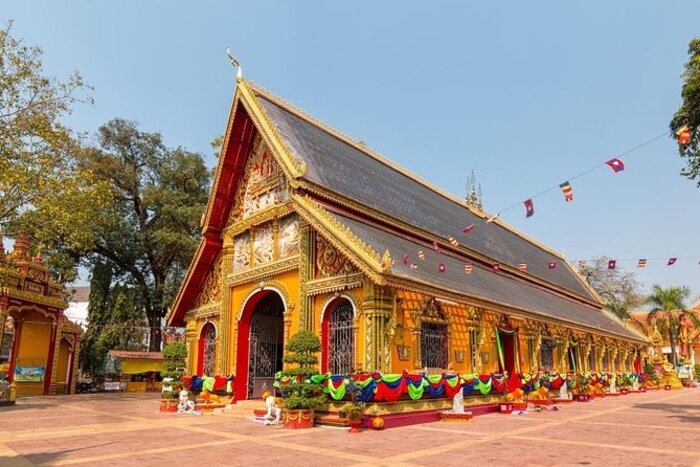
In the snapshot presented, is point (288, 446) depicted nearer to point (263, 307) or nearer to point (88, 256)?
point (263, 307)

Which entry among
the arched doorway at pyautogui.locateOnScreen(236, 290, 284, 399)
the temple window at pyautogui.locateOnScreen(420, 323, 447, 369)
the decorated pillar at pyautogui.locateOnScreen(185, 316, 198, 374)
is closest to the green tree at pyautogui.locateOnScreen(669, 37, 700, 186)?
the temple window at pyautogui.locateOnScreen(420, 323, 447, 369)

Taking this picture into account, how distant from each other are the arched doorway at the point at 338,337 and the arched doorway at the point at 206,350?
23.4 ft

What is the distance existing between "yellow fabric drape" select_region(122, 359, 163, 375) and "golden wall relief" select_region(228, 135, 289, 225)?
48.4ft

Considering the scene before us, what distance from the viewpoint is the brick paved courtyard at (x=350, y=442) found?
780 cm

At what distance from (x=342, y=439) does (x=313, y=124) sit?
1288cm

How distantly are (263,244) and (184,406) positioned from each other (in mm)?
5476

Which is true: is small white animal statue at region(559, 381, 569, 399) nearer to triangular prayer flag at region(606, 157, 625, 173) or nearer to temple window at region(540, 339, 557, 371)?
temple window at region(540, 339, 557, 371)

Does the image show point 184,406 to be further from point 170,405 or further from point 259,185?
point 259,185

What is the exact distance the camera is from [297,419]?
1170cm

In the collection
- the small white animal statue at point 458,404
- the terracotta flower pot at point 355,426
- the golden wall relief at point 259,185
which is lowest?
the terracotta flower pot at point 355,426

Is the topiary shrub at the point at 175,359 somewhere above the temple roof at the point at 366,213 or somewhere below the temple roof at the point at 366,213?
below

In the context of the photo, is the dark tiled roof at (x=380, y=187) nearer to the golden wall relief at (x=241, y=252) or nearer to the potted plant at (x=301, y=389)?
the potted plant at (x=301, y=389)

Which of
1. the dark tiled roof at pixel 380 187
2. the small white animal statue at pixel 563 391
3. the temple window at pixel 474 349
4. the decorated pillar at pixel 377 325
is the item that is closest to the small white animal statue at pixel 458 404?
the decorated pillar at pixel 377 325

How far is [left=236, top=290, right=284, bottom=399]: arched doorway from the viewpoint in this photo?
57.2 ft
